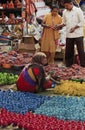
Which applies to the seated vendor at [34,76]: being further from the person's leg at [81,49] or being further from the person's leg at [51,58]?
the person's leg at [51,58]

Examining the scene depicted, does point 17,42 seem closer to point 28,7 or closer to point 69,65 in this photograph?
point 28,7

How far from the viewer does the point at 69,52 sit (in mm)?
11914

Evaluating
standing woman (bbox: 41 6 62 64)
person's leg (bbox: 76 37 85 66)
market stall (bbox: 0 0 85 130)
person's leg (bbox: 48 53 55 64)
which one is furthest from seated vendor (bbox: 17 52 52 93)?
person's leg (bbox: 48 53 55 64)

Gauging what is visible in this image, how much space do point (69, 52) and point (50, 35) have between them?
77 centimetres

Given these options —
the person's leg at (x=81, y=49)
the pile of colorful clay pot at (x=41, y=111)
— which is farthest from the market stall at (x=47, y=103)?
the person's leg at (x=81, y=49)

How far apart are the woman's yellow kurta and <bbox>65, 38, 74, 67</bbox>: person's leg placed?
18.9 inches

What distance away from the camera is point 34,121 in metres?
6.57

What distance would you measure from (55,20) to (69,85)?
12.0ft

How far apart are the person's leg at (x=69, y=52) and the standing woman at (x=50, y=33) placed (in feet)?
1.55

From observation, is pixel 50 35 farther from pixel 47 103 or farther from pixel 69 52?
pixel 47 103

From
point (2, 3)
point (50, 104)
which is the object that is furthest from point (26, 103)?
point (2, 3)

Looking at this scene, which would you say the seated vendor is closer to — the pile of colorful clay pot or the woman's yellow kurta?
the pile of colorful clay pot

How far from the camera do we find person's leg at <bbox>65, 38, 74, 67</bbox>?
38.5 feet

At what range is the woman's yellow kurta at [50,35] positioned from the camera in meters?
11.9
